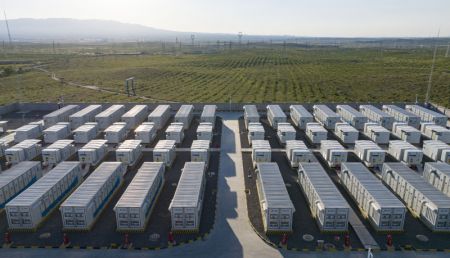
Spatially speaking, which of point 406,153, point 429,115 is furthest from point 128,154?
point 429,115

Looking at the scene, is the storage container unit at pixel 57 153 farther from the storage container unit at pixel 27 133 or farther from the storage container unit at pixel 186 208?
the storage container unit at pixel 186 208

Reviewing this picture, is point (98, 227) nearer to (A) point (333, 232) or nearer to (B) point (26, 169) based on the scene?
(B) point (26, 169)

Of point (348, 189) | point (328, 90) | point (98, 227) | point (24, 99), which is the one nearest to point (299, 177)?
point (348, 189)

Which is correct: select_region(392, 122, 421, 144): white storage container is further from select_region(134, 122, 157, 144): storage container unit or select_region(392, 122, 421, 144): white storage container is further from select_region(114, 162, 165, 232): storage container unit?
select_region(134, 122, 157, 144): storage container unit

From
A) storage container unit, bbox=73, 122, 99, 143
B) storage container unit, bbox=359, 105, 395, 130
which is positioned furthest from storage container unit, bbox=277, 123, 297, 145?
storage container unit, bbox=73, 122, 99, 143

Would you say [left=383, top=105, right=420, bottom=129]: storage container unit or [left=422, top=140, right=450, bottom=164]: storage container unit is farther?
[left=383, top=105, right=420, bottom=129]: storage container unit

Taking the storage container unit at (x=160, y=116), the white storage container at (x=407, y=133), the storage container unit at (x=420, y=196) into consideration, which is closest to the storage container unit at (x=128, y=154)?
the storage container unit at (x=160, y=116)
